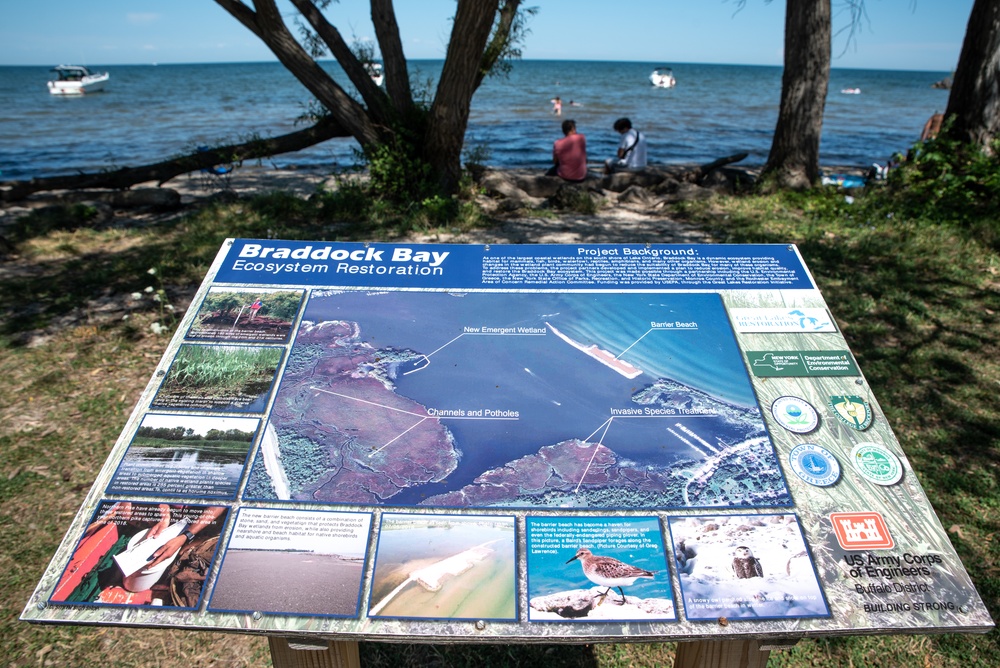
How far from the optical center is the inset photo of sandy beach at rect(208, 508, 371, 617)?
1617 mm

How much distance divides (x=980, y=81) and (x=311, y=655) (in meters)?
8.20

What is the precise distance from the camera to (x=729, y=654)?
1786 millimetres

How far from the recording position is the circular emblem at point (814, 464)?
184 centimetres

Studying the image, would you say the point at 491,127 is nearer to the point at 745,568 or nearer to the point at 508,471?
the point at 508,471

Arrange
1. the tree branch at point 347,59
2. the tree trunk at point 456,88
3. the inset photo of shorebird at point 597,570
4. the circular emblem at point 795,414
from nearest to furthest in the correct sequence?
the inset photo of shorebird at point 597,570, the circular emblem at point 795,414, the tree trunk at point 456,88, the tree branch at point 347,59

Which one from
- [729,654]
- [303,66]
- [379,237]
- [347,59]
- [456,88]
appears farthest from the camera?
[347,59]

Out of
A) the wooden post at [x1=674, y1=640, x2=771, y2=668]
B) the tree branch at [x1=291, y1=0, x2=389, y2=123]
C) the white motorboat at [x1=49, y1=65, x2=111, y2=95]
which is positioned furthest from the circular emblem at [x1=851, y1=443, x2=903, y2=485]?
the white motorboat at [x1=49, y1=65, x2=111, y2=95]

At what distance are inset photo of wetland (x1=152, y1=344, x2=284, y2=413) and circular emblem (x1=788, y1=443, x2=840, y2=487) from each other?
1.71 m

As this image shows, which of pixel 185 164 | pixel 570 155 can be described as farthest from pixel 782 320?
pixel 185 164

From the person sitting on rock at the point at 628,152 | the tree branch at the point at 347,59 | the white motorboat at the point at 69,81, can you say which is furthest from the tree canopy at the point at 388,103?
the white motorboat at the point at 69,81

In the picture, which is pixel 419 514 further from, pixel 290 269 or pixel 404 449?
pixel 290 269

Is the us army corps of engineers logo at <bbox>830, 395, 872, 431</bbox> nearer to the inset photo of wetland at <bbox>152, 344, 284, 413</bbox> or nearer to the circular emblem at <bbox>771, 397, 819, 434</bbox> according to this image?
the circular emblem at <bbox>771, 397, 819, 434</bbox>

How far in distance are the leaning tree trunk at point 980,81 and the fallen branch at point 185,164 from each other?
706 centimetres

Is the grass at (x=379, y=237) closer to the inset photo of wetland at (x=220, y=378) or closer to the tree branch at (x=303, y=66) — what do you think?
the tree branch at (x=303, y=66)
